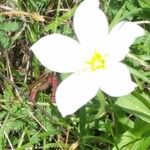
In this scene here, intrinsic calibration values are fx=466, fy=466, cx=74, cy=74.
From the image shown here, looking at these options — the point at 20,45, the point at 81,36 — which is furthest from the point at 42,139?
the point at 81,36

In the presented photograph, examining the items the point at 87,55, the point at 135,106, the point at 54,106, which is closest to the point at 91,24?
Answer: the point at 87,55

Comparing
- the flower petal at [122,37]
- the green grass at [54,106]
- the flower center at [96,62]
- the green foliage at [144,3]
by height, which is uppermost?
the flower petal at [122,37]

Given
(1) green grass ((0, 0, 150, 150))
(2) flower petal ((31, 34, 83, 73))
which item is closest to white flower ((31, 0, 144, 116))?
(2) flower petal ((31, 34, 83, 73))

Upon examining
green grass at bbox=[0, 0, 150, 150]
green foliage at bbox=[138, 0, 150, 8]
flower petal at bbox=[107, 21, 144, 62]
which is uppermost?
flower petal at bbox=[107, 21, 144, 62]

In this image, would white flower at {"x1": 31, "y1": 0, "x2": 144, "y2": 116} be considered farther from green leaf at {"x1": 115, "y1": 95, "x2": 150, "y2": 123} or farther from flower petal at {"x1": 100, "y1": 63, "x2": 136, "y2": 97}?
green leaf at {"x1": 115, "y1": 95, "x2": 150, "y2": 123}

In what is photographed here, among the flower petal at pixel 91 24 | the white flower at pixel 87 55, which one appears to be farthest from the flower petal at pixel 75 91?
the flower petal at pixel 91 24

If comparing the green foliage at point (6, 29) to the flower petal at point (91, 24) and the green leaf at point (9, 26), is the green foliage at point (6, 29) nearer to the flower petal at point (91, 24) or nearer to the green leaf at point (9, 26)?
the green leaf at point (9, 26)

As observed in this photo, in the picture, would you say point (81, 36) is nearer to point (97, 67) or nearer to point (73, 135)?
point (97, 67)
